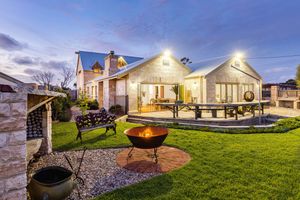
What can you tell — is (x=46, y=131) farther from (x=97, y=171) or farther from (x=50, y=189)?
(x=50, y=189)

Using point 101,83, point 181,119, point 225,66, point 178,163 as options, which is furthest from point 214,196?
point 101,83

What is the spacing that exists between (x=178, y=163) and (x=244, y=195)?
1588 mm

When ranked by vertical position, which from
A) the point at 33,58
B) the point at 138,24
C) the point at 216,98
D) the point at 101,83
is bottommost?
the point at 216,98

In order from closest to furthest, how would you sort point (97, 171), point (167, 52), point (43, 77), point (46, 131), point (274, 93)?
point (97, 171), point (46, 131), point (167, 52), point (274, 93), point (43, 77)

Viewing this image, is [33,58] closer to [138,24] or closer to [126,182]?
[138,24]

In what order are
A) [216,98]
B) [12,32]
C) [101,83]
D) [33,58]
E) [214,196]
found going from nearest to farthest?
[214,196]
[12,32]
[216,98]
[101,83]
[33,58]

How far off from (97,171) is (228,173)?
9.09ft

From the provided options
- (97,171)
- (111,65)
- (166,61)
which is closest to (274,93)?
(166,61)

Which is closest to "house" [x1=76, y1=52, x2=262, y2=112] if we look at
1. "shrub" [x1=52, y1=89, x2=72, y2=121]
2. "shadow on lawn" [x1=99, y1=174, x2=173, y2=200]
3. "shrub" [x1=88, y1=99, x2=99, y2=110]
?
"shrub" [x1=88, y1=99, x2=99, y2=110]

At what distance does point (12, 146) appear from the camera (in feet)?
6.69

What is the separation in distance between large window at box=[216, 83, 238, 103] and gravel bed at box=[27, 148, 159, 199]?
39.8 feet

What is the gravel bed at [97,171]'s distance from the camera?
3137 mm

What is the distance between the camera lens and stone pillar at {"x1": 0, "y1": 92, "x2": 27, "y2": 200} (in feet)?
6.52

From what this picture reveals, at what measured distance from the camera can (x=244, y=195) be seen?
2.81 metres
